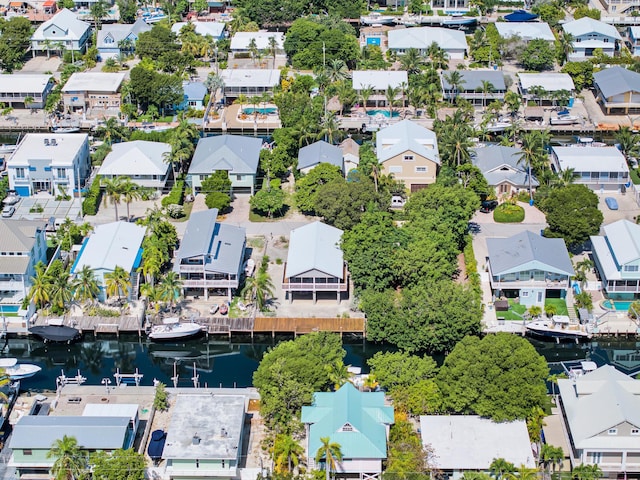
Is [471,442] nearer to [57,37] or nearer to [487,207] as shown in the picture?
[487,207]

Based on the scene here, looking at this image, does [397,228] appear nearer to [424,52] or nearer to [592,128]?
[592,128]

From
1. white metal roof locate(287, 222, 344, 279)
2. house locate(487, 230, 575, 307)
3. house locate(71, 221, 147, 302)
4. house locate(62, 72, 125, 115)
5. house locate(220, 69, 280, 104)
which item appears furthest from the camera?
house locate(220, 69, 280, 104)

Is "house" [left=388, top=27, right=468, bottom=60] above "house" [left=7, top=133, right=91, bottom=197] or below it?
above

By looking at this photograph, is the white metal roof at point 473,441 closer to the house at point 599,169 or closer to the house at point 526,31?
the house at point 599,169

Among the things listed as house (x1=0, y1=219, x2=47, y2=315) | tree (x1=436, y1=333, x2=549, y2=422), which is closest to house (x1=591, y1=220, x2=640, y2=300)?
tree (x1=436, y1=333, x2=549, y2=422)

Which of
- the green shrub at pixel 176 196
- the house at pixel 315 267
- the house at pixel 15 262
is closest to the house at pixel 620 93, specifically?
the house at pixel 315 267

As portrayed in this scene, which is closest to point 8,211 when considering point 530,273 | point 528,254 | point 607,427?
point 528,254

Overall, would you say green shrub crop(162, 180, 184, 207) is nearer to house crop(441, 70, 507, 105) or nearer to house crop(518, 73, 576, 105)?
house crop(441, 70, 507, 105)

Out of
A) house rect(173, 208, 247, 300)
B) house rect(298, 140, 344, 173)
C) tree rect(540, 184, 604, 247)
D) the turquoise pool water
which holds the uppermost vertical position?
the turquoise pool water
